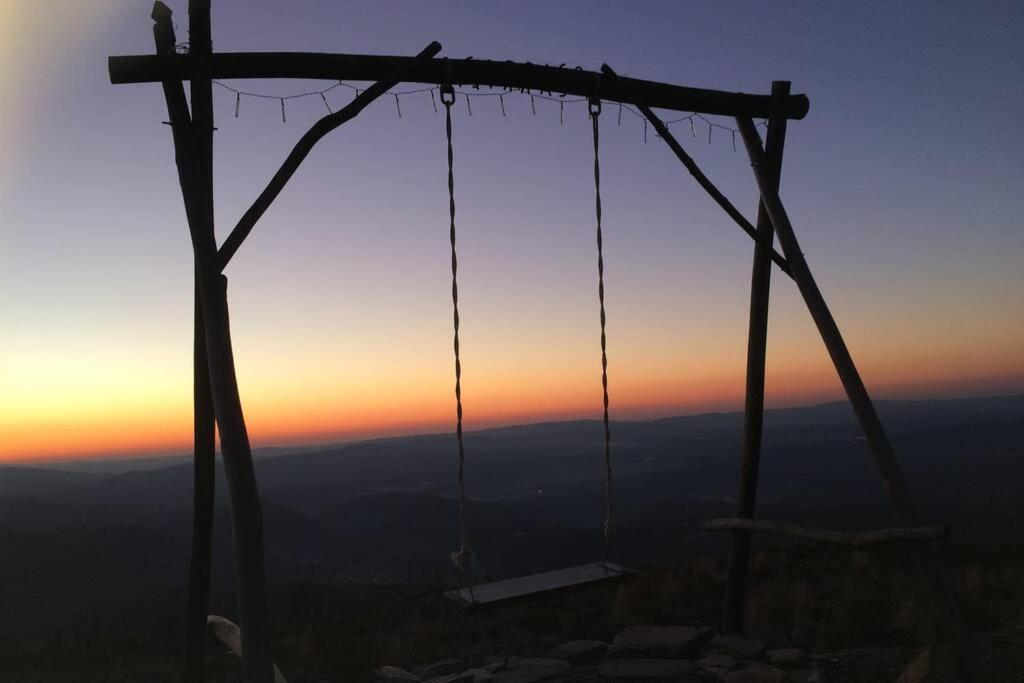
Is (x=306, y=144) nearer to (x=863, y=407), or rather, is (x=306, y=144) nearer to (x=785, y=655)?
(x=863, y=407)

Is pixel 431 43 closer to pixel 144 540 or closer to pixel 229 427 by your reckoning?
pixel 229 427

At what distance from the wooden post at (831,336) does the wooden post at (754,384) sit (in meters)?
0.13

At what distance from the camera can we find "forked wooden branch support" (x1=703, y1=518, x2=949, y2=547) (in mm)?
3986

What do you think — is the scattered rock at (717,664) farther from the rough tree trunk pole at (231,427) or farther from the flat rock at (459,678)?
the rough tree trunk pole at (231,427)

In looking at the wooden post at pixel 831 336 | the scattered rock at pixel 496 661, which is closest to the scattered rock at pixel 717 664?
the scattered rock at pixel 496 661

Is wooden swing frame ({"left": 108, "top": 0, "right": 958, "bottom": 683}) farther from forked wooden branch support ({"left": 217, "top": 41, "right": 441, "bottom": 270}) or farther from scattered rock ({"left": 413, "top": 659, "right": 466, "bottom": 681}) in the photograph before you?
scattered rock ({"left": 413, "top": 659, "right": 466, "bottom": 681})

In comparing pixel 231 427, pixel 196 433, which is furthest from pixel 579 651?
pixel 231 427

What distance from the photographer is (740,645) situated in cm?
548

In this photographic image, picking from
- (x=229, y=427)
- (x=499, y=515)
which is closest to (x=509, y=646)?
(x=229, y=427)

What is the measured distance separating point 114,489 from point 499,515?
57.6 m

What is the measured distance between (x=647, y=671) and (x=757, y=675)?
2.58ft

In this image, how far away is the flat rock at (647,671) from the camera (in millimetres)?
5188

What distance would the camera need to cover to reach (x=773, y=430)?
5413 inches

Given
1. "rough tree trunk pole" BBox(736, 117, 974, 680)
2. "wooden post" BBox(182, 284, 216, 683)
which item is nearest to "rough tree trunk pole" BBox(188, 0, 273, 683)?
"wooden post" BBox(182, 284, 216, 683)
